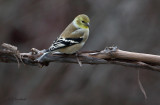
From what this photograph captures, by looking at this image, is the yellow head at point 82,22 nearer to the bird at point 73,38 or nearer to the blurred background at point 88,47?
the bird at point 73,38

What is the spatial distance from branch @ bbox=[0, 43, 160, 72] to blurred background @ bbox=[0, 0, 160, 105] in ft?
15.6

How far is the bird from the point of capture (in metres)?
4.05

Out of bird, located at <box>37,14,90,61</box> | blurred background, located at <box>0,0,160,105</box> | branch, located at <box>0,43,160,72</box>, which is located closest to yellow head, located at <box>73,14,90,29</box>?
bird, located at <box>37,14,90,61</box>

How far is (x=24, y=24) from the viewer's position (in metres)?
9.14

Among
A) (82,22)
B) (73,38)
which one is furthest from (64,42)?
(82,22)

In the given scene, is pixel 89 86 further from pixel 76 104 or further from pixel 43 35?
pixel 43 35

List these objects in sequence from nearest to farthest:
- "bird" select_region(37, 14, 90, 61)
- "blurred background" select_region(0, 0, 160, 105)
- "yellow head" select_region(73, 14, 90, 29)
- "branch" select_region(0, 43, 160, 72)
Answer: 1. "branch" select_region(0, 43, 160, 72)
2. "bird" select_region(37, 14, 90, 61)
3. "yellow head" select_region(73, 14, 90, 29)
4. "blurred background" select_region(0, 0, 160, 105)

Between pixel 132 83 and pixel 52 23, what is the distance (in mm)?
3210

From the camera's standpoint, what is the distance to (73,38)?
4.42 m

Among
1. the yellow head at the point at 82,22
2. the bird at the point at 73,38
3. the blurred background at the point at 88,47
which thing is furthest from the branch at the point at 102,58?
the blurred background at the point at 88,47

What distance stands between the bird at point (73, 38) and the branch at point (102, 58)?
0.72 m

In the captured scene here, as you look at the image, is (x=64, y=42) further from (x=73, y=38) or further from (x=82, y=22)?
(x=82, y=22)

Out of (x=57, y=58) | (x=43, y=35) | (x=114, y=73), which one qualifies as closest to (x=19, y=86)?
(x=43, y=35)

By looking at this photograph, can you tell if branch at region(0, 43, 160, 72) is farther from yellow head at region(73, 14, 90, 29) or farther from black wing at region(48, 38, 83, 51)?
yellow head at region(73, 14, 90, 29)
